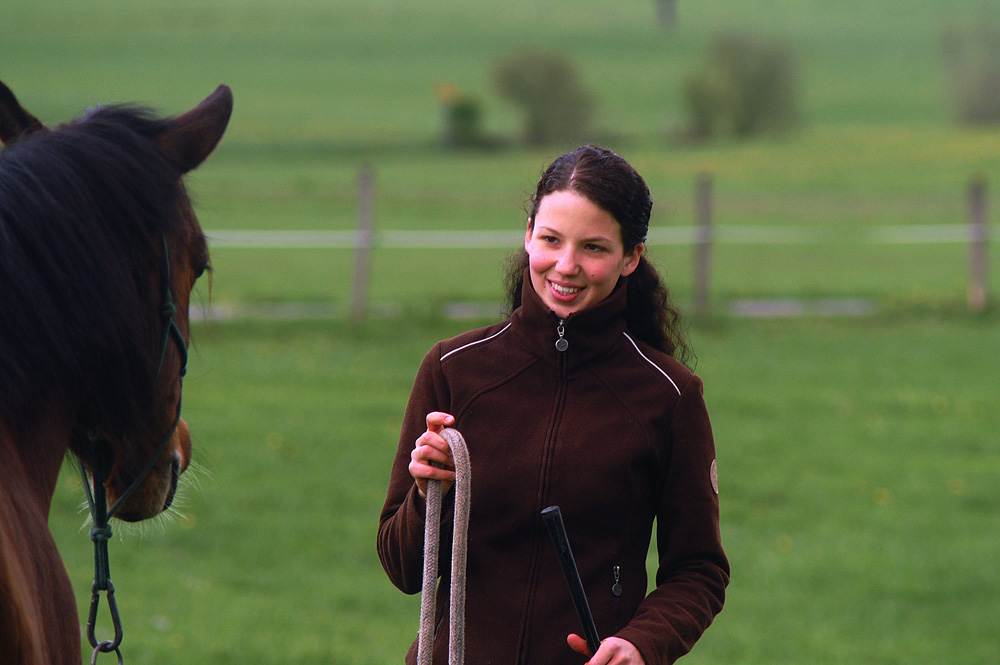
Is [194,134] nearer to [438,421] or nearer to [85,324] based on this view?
[85,324]

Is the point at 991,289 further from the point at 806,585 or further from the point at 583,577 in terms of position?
the point at 583,577

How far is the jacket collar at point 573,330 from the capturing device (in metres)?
2.03

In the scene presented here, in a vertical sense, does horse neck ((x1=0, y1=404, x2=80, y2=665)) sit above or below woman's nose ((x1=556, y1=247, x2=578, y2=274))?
below

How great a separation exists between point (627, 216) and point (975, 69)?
49447 mm

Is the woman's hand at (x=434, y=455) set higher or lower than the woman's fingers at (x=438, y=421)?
lower

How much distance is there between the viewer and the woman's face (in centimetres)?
200

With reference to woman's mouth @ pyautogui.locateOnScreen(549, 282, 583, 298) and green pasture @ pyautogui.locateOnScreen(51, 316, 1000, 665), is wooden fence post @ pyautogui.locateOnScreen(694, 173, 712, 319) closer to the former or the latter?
→ green pasture @ pyautogui.locateOnScreen(51, 316, 1000, 665)

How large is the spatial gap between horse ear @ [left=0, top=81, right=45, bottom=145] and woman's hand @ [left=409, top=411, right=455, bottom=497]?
99 centimetres

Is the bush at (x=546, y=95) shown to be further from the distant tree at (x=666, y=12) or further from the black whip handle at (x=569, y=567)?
the black whip handle at (x=569, y=567)

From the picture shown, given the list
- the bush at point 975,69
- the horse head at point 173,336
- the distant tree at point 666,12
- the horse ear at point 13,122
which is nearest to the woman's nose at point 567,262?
the horse head at point 173,336

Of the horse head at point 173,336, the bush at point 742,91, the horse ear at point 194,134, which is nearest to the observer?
the horse head at point 173,336

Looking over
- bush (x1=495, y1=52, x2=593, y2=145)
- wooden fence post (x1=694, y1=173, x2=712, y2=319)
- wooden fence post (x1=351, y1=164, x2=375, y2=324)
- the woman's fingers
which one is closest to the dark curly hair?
the woman's fingers

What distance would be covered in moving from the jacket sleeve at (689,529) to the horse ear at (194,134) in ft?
3.60

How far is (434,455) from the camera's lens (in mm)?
1894
